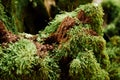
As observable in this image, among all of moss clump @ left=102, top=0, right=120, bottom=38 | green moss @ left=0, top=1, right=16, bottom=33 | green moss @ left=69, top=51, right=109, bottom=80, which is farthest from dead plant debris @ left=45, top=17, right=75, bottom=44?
moss clump @ left=102, top=0, right=120, bottom=38

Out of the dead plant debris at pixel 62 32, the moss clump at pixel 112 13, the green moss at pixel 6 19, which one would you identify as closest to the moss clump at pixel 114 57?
the moss clump at pixel 112 13

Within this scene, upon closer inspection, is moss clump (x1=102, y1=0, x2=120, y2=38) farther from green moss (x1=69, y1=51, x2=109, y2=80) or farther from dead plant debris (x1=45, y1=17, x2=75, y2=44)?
green moss (x1=69, y1=51, x2=109, y2=80)

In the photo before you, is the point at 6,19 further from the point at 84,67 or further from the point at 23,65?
the point at 84,67

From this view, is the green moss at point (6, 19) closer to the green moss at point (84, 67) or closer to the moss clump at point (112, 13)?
the green moss at point (84, 67)

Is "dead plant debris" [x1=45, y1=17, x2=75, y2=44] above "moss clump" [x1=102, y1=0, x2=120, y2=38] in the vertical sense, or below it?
below

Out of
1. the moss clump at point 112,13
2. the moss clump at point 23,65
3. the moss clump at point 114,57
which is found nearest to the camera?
the moss clump at point 23,65

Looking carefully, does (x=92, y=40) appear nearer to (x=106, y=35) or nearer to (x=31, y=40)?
(x=31, y=40)

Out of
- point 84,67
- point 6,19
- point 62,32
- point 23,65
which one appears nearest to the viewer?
point 23,65

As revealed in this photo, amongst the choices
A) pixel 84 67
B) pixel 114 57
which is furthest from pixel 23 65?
pixel 114 57

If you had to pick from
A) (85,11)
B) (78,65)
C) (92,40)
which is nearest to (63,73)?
(78,65)

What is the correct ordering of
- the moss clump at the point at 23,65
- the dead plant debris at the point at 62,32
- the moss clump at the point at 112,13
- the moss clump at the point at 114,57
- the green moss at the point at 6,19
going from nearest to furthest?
the moss clump at the point at 23,65 → the dead plant debris at the point at 62,32 → the green moss at the point at 6,19 → the moss clump at the point at 114,57 → the moss clump at the point at 112,13

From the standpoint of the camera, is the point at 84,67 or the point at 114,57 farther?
the point at 114,57
